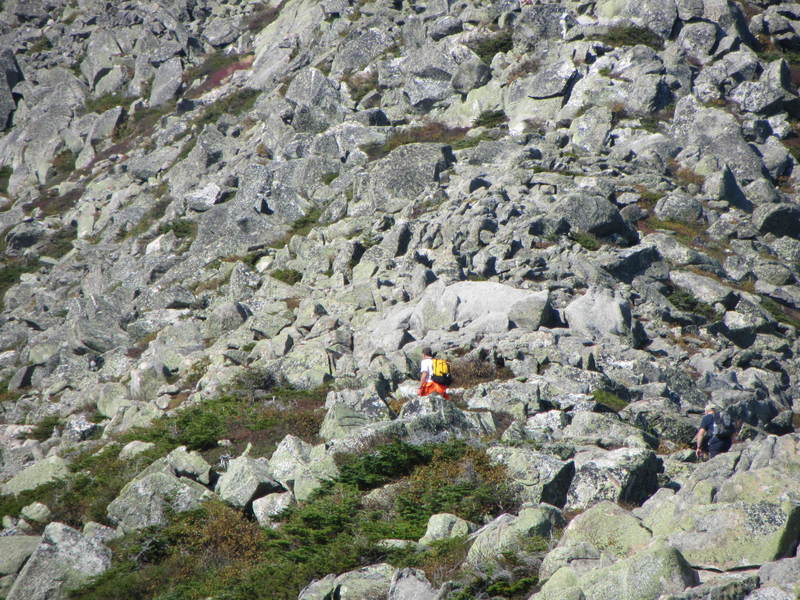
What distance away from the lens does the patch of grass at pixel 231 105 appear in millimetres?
51594

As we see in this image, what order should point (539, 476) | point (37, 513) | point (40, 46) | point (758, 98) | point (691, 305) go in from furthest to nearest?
point (40, 46), point (758, 98), point (691, 305), point (37, 513), point (539, 476)

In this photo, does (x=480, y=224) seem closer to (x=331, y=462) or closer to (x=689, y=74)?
(x=331, y=462)

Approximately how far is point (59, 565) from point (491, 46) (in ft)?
131

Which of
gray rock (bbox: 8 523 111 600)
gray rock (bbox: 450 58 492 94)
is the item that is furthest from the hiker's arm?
gray rock (bbox: 450 58 492 94)

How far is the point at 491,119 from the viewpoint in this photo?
40531 mm

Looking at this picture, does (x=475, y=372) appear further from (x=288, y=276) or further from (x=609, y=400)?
(x=288, y=276)

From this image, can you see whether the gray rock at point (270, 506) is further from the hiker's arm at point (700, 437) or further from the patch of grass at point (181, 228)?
the patch of grass at point (181, 228)

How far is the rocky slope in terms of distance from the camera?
10008mm

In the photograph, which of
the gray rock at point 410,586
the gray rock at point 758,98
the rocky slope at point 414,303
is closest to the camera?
the gray rock at point 410,586

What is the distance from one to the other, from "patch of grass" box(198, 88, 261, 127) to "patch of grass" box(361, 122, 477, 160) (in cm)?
1494

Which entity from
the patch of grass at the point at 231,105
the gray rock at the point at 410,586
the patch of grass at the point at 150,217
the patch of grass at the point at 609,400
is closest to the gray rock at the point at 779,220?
the patch of grass at the point at 609,400

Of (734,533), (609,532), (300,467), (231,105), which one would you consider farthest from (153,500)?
(231,105)

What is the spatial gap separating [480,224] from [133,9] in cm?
5724

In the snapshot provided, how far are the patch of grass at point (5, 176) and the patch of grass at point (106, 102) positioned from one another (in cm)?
816
